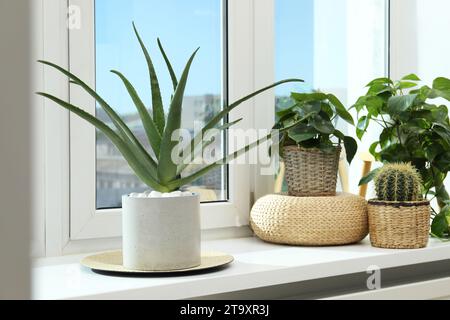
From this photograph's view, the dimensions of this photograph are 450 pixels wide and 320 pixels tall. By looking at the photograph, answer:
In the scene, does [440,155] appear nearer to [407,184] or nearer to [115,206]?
[407,184]

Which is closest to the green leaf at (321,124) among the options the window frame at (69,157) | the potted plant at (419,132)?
the potted plant at (419,132)

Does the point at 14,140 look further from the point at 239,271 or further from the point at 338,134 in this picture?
the point at 338,134

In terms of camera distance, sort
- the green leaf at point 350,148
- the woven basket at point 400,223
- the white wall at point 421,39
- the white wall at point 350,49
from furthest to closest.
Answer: the white wall at point 421,39, the white wall at point 350,49, the green leaf at point 350,148, the woven basket at point 400,223

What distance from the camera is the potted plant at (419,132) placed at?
4.29 feet

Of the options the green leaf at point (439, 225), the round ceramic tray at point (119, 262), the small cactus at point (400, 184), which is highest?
the small cactus at point (400, 184)

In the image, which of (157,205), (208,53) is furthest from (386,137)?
(157,205)

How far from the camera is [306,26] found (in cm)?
151

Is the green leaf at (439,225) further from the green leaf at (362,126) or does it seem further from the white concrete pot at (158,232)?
the white concrete pot at (158,232)

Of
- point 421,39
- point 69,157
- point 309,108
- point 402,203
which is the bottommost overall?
point 402,203

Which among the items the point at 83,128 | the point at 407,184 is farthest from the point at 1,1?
the point at 407,184

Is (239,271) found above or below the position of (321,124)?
below

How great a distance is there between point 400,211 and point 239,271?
1.31 ft

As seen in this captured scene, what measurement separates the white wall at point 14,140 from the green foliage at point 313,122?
3.53 feet

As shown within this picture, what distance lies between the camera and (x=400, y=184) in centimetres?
120
